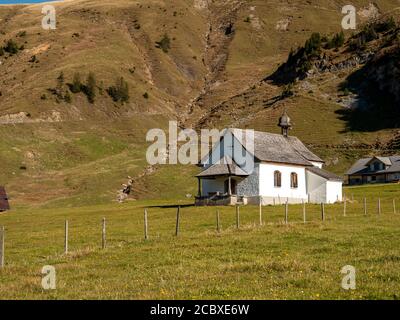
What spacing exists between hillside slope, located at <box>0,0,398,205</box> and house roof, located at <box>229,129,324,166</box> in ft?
62.6

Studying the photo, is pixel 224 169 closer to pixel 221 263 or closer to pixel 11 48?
pixel 221 263

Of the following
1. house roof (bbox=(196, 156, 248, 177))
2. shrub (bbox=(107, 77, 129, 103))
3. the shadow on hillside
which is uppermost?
shrub (bbox=(107, 77, 129, 103))

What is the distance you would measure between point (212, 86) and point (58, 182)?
310 feet

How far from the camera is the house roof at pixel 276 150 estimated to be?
63.7m

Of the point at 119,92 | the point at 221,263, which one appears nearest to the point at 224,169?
the point at 221,263

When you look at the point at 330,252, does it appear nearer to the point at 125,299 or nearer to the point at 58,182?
the point at 125,299

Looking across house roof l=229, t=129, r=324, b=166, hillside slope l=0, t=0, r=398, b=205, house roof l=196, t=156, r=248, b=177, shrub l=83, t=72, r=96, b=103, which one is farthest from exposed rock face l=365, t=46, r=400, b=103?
house roof l=196, t=156, r=248, b=177

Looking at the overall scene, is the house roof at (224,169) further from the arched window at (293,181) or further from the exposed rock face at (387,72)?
the exposed rock face at (387,72)

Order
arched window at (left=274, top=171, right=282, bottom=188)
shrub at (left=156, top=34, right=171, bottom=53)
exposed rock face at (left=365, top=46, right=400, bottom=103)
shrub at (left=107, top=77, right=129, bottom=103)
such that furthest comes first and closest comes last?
shrub at (left=156, top=34, right=171, bottom=53) → shrub at (left=107, top=77, right=129, bottom=103) → exposed rock face at (left=365, top=46, right=400, bottom=103) → arched window at (left=274, top=171, right=282, bottom=188)

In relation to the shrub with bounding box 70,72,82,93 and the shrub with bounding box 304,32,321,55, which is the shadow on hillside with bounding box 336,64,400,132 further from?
the shrub with bounding box 70,72,82,93

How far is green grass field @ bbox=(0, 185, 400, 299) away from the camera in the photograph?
48.8ft

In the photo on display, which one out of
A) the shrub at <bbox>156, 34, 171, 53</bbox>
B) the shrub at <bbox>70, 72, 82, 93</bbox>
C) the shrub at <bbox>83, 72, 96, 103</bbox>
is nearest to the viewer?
the shrub at <bbox>70, 72, 82, 93</bbox>

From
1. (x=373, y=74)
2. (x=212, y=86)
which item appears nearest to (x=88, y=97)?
(x=212, y=86)

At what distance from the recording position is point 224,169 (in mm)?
62469
